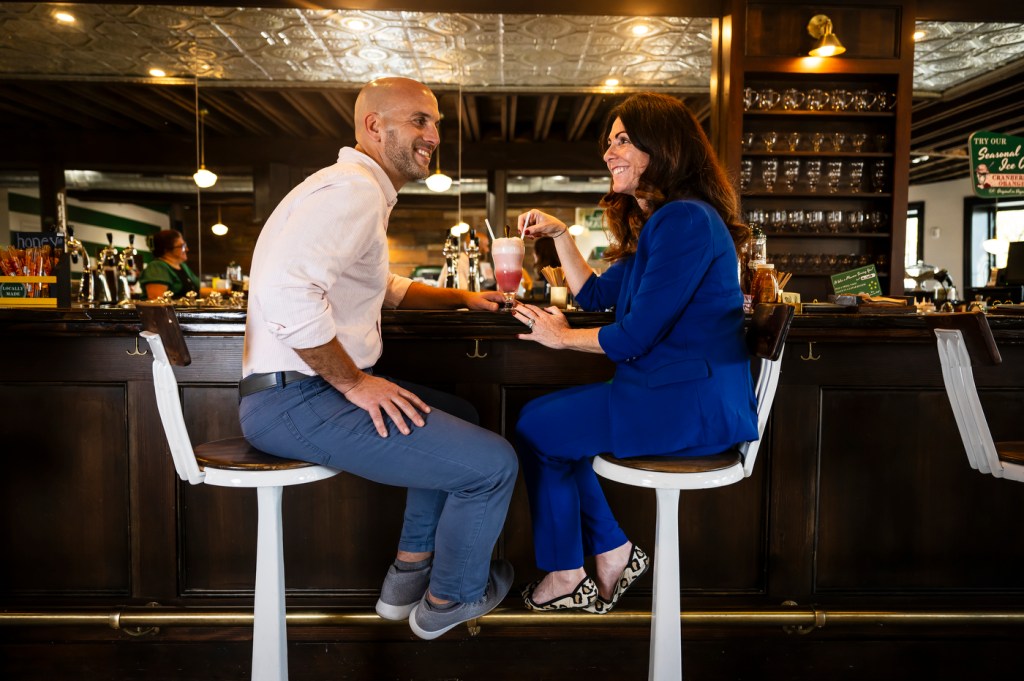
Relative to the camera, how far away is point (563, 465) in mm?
1550

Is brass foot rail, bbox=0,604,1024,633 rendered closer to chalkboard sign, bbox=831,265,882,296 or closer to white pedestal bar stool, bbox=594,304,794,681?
white pedestal bar stool, bbox=594,304,794,681

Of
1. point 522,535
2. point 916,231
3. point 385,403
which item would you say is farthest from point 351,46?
point 916,231

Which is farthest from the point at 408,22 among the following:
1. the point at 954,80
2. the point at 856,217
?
the point at 954,80

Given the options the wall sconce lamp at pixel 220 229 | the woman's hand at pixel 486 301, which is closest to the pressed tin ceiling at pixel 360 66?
the wall sconce lamp at pixel 220 229

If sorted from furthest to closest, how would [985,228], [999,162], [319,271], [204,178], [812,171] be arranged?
[985,228]
[204,178]
[812,171]
[999,162]
[319,271]

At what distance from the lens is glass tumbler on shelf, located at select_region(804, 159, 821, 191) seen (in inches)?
168

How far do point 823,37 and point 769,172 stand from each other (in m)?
0.79

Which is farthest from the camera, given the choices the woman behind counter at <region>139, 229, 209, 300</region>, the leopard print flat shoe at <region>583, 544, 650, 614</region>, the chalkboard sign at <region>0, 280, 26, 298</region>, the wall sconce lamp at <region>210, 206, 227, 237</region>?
the wall sconce lamp at <region>210, 206, 227, 237</region>

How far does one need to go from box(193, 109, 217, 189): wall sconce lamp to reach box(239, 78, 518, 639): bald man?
707 centimetres

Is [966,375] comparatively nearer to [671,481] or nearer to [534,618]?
[671,481]

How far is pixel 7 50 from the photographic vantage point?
597cm

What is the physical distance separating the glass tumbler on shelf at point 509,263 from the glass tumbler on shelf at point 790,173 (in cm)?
307

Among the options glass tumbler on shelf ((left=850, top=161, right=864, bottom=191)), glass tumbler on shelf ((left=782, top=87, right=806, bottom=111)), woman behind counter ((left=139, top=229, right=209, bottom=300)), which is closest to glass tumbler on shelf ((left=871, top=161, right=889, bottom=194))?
glass tumbler on shelf ((left=850, top=161, right=864, bottom=191))

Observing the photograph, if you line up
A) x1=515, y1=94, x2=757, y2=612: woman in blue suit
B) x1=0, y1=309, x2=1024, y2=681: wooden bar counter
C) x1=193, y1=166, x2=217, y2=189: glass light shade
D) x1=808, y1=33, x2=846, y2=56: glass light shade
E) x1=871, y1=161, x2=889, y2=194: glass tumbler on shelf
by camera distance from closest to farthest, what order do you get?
1. x1=515, y1=94, x2=757, y2=612: woman in blue suit
2. x1=0, y1=309, x2=1024, y2=681: wooden bar counter
3. x1=808, y1=33, x2=846, y2=56: glass light shade
4. x1=871, y1=161, x2=889, y2=194: glass tumbler on shelf
5. x1=193, y1=166, x2=217, y2=189: glass light shade
